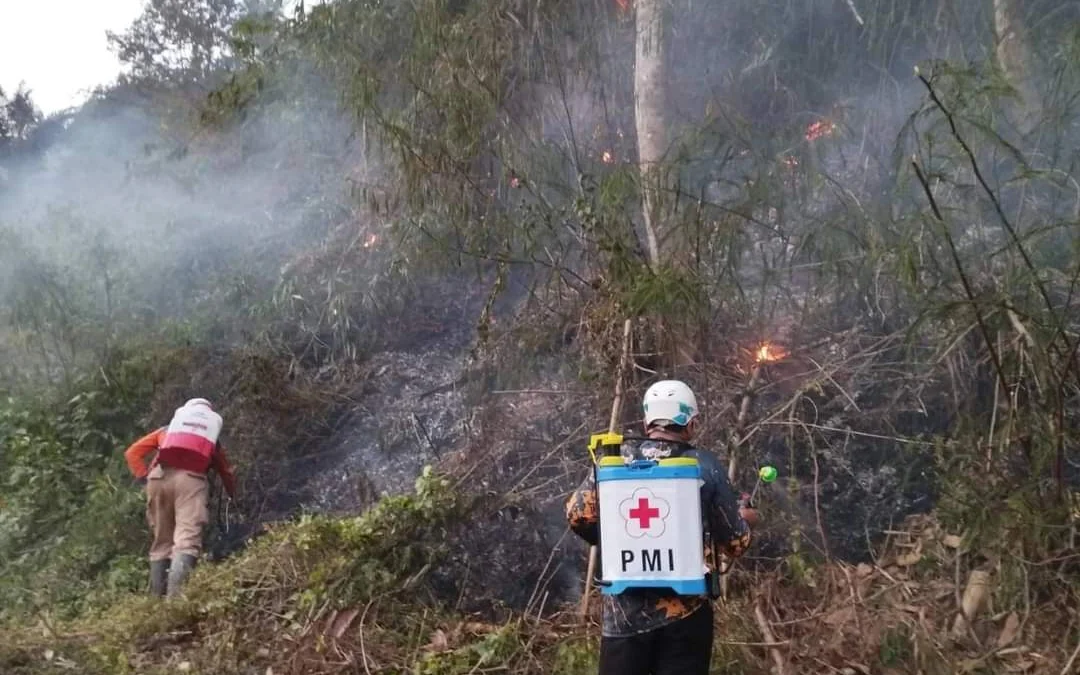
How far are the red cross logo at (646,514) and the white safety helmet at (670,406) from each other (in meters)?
0.31

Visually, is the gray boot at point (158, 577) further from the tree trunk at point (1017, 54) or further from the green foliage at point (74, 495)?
the tree trunk at point (1017, 54)

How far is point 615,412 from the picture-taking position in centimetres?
588

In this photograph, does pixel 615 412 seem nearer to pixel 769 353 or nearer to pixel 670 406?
pixel 769 353

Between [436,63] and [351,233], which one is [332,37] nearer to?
[436,63]

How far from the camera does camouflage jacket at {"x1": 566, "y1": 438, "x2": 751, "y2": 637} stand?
371 cm

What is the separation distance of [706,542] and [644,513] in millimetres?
368

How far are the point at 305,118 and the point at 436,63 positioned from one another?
4364 mm

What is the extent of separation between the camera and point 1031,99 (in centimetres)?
592

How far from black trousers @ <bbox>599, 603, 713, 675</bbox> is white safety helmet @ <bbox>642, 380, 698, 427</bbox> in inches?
28.4

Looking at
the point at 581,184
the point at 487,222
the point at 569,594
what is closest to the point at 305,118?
the point at 487,222

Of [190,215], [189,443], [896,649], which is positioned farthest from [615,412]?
[190,215]

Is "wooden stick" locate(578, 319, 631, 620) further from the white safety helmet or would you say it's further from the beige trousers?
the beige trousers

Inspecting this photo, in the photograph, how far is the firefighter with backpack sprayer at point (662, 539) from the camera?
3645mm

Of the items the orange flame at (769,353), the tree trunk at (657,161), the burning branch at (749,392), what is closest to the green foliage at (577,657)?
the burning branch at (749,392)
